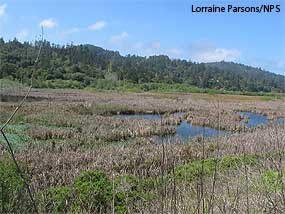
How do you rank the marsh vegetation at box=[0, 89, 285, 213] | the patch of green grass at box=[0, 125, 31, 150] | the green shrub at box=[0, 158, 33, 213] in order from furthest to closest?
the patch of green grass at box=[0, 125, 31, 150], the green shrub at box=[0, 158, 33, 213], the marsh vegetation at box=[0, 89, 285, 213]

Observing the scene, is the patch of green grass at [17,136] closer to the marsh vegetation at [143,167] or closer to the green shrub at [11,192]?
the marsh vegetation at [143,167]

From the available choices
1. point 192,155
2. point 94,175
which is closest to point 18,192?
point 94,175

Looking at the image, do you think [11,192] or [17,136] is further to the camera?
[17,136]

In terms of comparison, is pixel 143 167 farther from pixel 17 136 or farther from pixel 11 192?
pixel 17 136

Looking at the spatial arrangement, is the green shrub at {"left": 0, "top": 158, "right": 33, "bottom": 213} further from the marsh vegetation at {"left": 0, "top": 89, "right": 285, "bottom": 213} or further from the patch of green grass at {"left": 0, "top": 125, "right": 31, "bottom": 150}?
the patch of green grass at {"left": 0, "top": 125, "right": 31, "bottom": 150}

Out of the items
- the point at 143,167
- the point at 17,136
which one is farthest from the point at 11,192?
the point at 17,136

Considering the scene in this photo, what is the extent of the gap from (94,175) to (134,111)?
81.1ft

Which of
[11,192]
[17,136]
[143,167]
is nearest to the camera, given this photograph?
[11,192]

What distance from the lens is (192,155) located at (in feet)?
36.4

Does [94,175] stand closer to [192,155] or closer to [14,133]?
[192,155]

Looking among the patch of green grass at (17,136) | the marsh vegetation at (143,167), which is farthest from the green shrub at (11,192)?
the patch of green grass at (17,136)

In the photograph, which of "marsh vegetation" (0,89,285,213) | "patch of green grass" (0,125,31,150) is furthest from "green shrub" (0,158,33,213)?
"patch of green grass" (0,125,31,150)

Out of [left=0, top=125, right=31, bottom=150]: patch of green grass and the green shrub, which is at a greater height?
the green shrub

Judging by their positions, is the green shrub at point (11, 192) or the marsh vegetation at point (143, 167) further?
the green shrub at point (11, 192)
